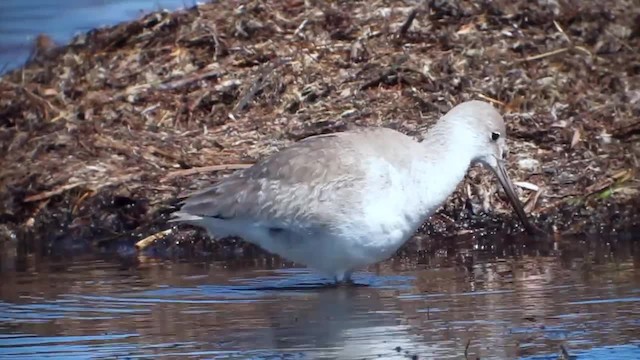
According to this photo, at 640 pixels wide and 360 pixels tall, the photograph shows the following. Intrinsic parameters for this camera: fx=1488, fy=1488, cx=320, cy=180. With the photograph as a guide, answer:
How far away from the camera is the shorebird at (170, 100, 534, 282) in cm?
852

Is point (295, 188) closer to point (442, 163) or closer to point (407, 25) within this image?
point (442, 163)

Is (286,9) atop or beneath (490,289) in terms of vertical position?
atop

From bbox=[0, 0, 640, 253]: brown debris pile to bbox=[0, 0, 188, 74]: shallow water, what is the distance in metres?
1.66

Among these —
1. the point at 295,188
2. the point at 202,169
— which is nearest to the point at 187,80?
the point at 202,169

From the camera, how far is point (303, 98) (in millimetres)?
11797

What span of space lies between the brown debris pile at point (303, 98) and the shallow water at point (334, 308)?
72 centimetres

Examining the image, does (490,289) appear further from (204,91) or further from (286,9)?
(286,9)

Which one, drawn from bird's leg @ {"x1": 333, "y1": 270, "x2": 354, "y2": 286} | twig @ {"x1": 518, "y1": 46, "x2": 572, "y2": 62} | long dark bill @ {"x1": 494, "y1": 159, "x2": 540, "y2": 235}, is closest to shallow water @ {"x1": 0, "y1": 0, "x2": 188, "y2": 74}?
twig @ {"x1": 518, "y1": 46, "x2": 572, "y2": 62}

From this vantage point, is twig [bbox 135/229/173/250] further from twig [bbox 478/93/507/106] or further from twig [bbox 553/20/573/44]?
twig [bbox 553/20/573/44]

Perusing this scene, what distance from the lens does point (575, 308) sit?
761cm

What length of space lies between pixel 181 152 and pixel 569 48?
11.2 ft

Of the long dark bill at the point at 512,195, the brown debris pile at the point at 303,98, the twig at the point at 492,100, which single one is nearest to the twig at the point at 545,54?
the brown debris pile at the point at 303,98

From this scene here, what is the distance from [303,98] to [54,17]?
6170 mm

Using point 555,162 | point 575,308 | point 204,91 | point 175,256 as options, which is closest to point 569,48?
point 555,162
